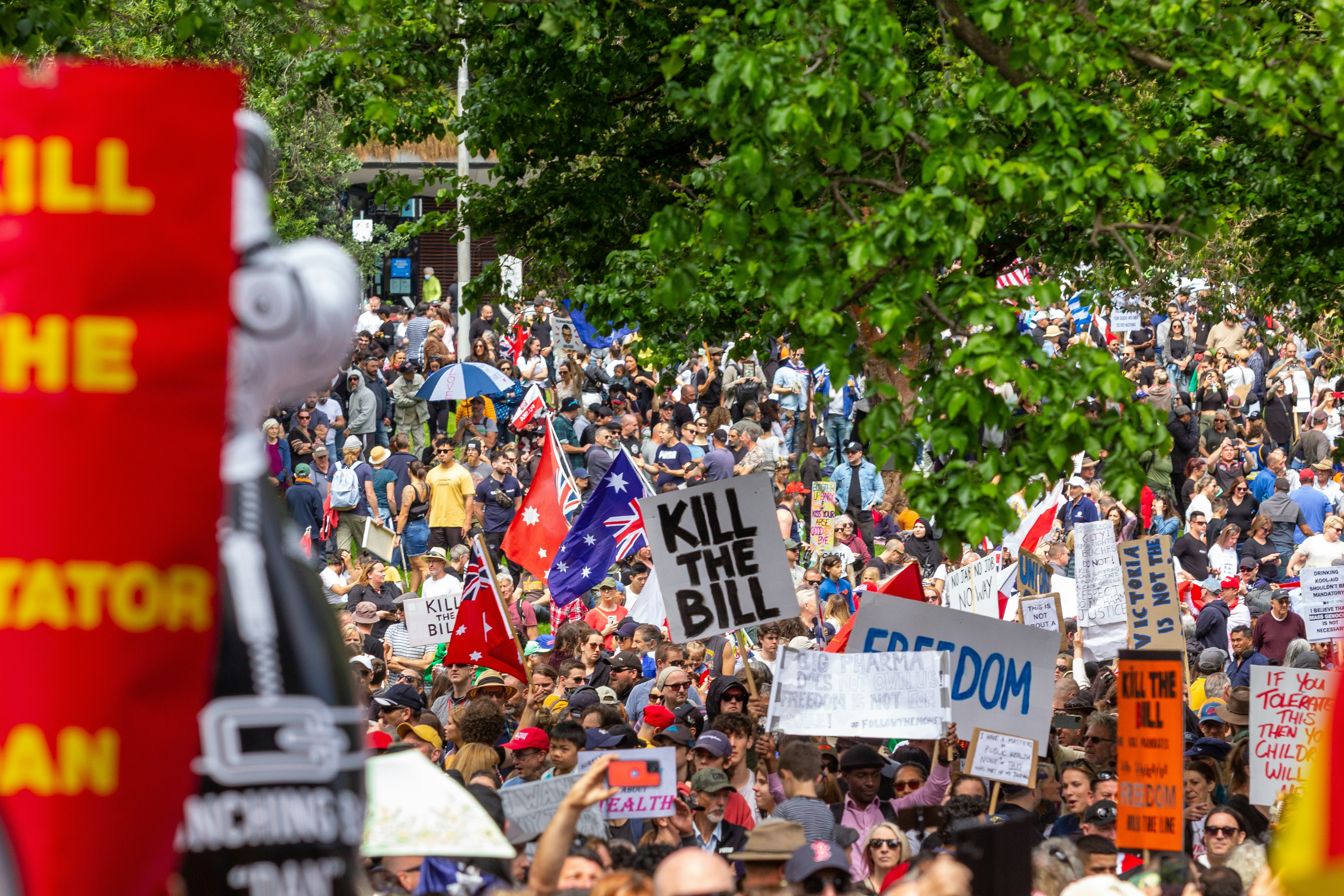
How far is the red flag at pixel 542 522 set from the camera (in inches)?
638

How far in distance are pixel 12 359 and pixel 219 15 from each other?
25.3ft

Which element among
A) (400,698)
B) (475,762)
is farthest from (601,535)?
(475,762)

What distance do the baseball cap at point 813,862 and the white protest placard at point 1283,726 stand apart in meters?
3.43

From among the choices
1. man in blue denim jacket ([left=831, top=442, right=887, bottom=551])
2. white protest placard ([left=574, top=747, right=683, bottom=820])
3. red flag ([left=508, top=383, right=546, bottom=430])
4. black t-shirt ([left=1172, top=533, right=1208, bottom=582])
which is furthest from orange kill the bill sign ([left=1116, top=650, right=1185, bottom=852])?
red flag ([left=508, top=383, right=546, bottom=430])

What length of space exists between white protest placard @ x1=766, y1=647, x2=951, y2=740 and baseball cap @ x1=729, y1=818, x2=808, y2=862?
1933mm

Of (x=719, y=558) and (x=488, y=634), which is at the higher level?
(x=719, y=558)

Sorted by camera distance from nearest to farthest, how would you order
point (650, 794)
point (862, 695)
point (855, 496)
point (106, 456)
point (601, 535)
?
point (106, 456) → point (650, 794) → point (862, 695) → point (601, 535) → point (855, 496)

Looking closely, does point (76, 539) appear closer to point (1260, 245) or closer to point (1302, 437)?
point (1260, 245)

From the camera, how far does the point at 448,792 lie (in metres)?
5.33

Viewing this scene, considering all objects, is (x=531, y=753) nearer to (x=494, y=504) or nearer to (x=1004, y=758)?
(x=1004, y=758)

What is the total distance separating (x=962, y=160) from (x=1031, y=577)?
677cm

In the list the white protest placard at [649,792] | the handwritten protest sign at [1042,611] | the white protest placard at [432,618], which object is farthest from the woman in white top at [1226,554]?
the white protest placard at [649,792]

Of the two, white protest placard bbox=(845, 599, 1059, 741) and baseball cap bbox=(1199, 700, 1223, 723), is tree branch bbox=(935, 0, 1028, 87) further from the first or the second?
baseball cap bbox=(1199, 700, 1223, 723)

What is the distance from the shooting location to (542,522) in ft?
53.2
